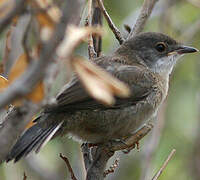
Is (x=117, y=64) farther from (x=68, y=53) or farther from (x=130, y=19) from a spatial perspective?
(x=68, y=53)

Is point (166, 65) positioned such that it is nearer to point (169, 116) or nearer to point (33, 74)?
point (169, 116)

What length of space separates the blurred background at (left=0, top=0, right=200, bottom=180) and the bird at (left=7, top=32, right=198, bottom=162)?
0.78 meters

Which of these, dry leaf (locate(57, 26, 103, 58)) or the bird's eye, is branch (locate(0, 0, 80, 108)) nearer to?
dry leaf (locate(57, 26, 103, 58))

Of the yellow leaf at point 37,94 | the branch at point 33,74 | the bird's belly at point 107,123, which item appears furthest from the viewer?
the bird's belly at point 107,123

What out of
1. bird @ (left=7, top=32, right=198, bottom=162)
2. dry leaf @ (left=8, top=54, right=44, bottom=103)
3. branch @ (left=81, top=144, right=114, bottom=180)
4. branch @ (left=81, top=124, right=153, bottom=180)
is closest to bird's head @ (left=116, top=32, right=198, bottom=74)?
bird @ (left=7, top=32, right=198, bottom=162)

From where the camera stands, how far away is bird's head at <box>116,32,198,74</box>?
16.1ft

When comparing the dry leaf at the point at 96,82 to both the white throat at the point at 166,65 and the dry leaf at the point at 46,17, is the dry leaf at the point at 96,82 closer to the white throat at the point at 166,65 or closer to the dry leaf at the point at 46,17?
the dry leaf at the point at 46,17

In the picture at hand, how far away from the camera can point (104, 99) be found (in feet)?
4.88

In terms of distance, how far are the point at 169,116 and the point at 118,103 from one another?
2.56 metres

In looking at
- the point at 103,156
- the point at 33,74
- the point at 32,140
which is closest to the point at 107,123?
the point at 103,156

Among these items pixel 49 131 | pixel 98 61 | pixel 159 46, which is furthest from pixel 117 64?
pixel 49 131

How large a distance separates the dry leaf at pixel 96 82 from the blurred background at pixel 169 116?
3.87 m

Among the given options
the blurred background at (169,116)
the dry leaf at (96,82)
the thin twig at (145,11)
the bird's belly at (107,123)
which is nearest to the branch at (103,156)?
the bird's belly at (107,123)

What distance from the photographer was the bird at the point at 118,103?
12.3ft
